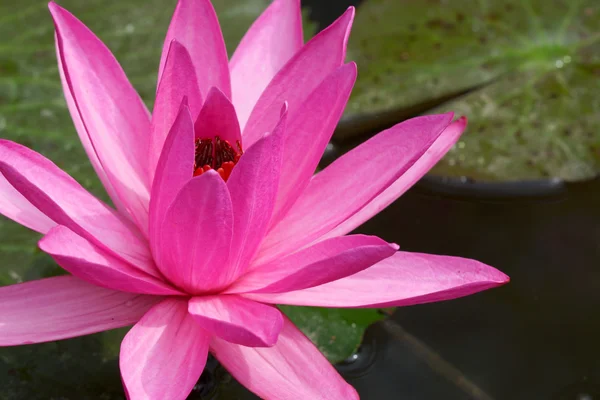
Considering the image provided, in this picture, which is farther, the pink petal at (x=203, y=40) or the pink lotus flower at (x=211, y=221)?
the pink petal at (x=203, y=40)

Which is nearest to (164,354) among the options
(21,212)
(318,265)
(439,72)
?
(318,265)

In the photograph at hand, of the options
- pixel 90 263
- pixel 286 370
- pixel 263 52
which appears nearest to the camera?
pixel 90 263

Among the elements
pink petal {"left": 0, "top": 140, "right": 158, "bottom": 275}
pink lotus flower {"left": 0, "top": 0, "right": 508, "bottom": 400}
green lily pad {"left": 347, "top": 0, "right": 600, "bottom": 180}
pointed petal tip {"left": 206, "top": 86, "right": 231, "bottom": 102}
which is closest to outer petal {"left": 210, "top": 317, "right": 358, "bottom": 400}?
pink lotus flower {"left": 0, "top": 0, "right": 508, "bottom": 400}

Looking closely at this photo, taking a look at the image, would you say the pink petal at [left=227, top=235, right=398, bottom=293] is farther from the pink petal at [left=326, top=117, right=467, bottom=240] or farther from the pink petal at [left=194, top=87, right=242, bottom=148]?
the pink petal at [left=194, top=87, right=242, bottom=148]

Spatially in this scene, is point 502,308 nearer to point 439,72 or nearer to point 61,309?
point 439,72

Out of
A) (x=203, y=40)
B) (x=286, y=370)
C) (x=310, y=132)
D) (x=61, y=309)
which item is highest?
(x=203, y=40)

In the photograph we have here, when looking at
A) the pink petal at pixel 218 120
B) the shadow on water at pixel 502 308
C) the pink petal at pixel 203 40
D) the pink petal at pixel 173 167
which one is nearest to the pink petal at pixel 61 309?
the pink petal at pixel 173 167

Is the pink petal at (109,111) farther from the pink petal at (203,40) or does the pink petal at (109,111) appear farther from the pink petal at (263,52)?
the pink petal at (263,52)
